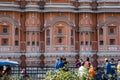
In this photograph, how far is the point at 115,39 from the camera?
124 feet

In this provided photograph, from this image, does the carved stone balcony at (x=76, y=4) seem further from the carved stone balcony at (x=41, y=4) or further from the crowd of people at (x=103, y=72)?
the crowd of people at (x=103, y=72)

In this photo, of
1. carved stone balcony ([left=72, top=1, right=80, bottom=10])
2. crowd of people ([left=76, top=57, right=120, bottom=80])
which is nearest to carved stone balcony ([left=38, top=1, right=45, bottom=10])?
carved stone balcony ([left=72, top=1, right=80, bottom=10])

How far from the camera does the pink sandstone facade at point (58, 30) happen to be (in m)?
36.8

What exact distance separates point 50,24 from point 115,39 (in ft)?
19.4

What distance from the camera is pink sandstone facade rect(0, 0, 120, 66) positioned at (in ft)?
121

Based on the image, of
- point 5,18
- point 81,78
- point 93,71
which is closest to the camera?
point 81,78

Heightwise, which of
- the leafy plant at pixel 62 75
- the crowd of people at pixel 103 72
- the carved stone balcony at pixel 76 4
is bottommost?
the crowd of people at pixel 103 72

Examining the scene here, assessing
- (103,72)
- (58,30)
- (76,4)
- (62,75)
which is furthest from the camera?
(76,4)

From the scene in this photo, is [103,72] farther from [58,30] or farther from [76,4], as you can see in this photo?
[76,4]

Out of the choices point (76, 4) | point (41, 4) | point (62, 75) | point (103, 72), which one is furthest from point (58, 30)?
point (62, 75)

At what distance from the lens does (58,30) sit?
37.6 m

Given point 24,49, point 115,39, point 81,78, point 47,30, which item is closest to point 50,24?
point 47,30

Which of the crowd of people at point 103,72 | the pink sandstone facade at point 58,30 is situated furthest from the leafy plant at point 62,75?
the pink sandstone facade at point 58,30

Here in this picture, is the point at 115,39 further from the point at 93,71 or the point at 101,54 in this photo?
the point at 93,71
